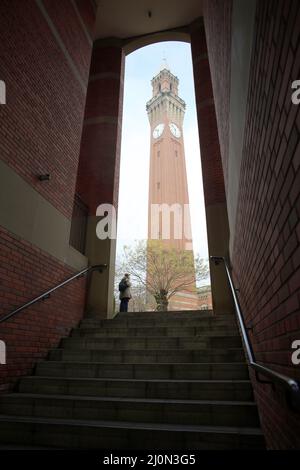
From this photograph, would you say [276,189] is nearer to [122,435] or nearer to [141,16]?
[122,435]

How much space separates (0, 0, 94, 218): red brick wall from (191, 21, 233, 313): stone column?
3.69 meters

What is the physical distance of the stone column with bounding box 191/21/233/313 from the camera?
7.37m

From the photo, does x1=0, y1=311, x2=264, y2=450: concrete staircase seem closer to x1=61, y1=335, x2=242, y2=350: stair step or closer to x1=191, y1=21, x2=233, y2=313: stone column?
x1=61, y1=335, x2=242, y2=350: stair step

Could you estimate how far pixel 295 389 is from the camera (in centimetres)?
129

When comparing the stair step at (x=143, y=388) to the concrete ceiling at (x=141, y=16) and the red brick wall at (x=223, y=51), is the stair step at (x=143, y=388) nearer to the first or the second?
the red brick wall at (x=223, y=51)

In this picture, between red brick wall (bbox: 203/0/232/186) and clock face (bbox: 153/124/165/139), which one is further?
clock face (bbox: 153/124/165/139)

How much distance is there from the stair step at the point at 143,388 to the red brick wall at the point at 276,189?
1.00 metres

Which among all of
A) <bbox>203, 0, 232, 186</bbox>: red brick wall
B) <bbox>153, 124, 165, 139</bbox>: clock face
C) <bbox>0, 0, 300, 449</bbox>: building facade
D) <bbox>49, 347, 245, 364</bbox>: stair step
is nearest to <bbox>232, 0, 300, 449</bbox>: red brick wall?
<bbox>0, 0, 300, 449</bbox>: building facade

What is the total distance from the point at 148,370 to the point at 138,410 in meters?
0.85

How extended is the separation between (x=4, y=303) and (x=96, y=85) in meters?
8.49

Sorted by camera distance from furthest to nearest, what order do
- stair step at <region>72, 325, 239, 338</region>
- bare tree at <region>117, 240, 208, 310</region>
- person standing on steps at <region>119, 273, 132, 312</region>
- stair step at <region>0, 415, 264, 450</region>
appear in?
1. bare tree at <region>117, 240, 208, 310</region>
2. person standing on steps at <region>119, 273, 132, 312</region>
3. stair step at <region>72, 325, 239, 338</region>
4. stair step at <region>0, 415, 264, 450</region>

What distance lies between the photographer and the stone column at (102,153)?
725 centimetres

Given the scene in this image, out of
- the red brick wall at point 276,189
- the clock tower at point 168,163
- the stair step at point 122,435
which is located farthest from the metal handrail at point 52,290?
the clock tower at point 168,163

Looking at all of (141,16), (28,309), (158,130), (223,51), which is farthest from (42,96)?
(158,130)
